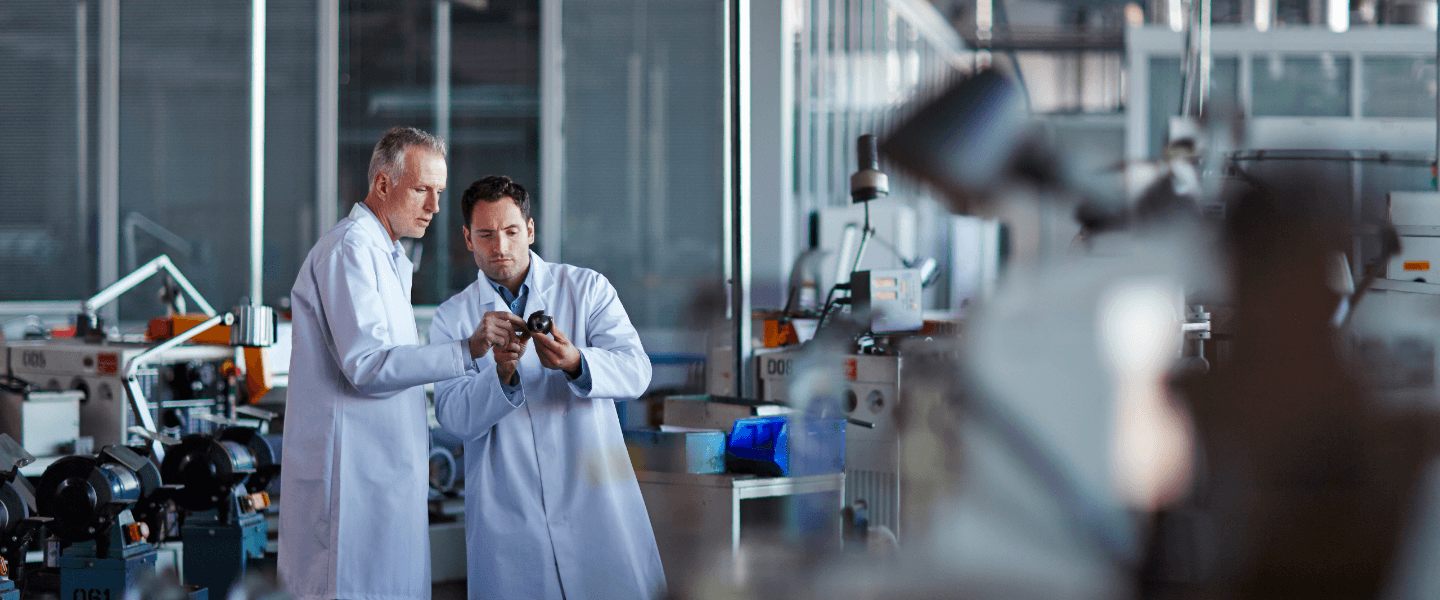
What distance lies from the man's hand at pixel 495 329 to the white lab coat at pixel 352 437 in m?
0.04

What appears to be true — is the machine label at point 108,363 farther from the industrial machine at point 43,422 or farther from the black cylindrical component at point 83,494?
the black cylindrical component at point 83,494

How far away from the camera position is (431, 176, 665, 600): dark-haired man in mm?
1951

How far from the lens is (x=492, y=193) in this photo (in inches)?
78.3

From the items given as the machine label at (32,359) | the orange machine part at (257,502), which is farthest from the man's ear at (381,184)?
the machine label at (32,359)

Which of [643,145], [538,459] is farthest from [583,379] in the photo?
[643,145]

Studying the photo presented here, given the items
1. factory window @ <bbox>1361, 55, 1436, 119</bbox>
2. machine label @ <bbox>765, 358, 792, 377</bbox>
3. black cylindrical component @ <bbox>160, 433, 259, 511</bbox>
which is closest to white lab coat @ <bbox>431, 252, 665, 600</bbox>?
black cylindrical component @ <bbox>160, 433, 259, 511</bbox>

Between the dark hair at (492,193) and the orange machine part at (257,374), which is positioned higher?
the dark hair at (492,193)

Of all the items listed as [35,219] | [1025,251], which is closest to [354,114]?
[35,219]

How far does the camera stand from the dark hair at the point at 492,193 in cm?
199

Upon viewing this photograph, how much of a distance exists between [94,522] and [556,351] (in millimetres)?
1260

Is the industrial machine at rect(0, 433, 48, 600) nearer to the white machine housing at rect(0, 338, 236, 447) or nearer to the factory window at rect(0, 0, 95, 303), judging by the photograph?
the white machine housing at rect(0, 338, 236, 447)

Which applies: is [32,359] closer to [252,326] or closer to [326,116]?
[252,326]

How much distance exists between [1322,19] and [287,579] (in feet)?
33.5

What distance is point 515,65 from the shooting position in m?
6.59
